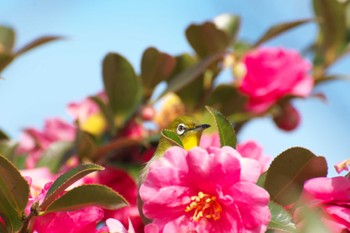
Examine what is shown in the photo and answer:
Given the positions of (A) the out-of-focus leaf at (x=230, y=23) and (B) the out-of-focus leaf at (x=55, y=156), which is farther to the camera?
(A) the out-of-focus leaf at (x=230, y=23)

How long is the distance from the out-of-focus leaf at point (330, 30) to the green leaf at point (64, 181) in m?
1.23

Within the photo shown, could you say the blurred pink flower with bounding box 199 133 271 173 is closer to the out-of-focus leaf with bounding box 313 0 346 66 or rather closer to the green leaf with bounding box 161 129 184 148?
the green leaf with bounding box 161 129 184 148

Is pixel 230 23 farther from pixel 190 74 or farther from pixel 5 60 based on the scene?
pixel 5 60

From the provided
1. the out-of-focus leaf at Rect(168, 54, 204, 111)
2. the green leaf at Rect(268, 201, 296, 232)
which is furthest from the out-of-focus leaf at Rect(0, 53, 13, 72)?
the green leaf at Rect(268, 201, 296, 232)

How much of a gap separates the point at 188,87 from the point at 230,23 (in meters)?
0.30

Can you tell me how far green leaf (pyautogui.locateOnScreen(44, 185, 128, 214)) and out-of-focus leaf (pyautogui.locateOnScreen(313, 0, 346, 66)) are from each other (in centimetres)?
122

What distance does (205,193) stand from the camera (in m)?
1.01

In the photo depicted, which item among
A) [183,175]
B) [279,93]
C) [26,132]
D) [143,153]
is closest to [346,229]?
[183,175]

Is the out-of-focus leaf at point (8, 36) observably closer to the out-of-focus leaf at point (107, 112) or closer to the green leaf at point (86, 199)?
the out-of-focus leaf at point (107, 112)

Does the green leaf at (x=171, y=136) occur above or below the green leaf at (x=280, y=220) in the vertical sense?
above

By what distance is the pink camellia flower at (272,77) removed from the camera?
1978mm

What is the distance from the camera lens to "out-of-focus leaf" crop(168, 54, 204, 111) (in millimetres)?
1896

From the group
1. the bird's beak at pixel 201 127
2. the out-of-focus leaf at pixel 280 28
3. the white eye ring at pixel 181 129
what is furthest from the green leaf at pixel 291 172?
the out-of-focus leaf at pixel 280 28

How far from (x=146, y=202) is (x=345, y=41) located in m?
1.33
